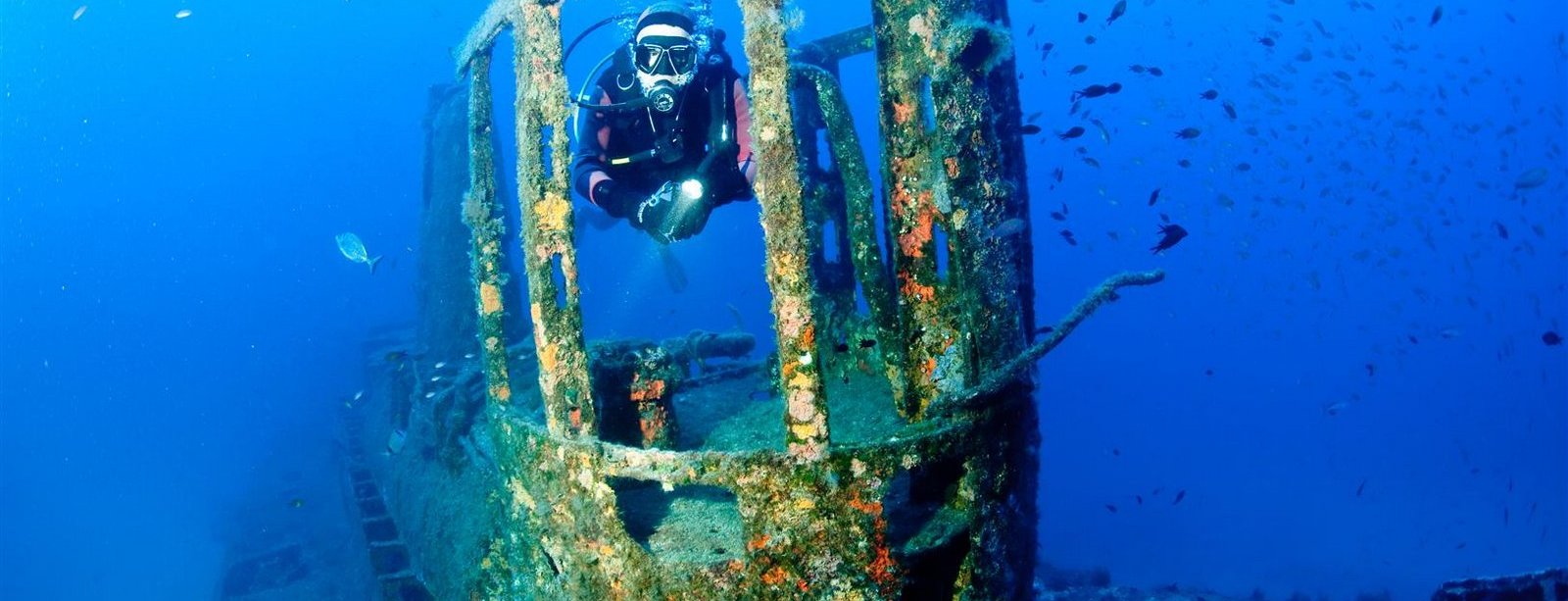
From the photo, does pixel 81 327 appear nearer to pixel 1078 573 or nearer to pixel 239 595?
pixel 239 595

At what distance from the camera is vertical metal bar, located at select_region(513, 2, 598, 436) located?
2938 mm

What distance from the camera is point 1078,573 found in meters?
13.5

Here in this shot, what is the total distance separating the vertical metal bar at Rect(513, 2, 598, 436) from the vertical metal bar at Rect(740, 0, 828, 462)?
0.85 metres

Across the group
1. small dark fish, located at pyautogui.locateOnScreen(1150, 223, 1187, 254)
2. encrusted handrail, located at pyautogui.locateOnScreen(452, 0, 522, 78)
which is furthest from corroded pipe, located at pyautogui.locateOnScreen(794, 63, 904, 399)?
small dark fish, located at pyautogui.locateOnScreen(1150, 223, 1187, 254)

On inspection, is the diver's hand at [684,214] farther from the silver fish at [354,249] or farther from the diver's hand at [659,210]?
the silver fish at [354,249]

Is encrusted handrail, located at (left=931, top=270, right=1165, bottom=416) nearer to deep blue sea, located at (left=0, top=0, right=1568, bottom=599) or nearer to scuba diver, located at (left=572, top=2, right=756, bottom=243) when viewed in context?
scuba diver, located at (left=572, top=2, right=756, bottom=243)

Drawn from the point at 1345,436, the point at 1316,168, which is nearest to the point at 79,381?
the point at 1345,436

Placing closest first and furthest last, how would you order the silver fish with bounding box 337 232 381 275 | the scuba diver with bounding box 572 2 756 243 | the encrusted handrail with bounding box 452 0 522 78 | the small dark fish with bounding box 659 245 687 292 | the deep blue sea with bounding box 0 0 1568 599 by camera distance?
1. the encrusted handrail with bounding box 452 0 522 78
2. the scuba diver with bounding box 572 2 756 243
3. the silver fish with bounding box 337 232 381 275
4. the small dark fish with bounding box 659 245 687 292
5. the deep blue sea with bounding box 0 0 1568 599

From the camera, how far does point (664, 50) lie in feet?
14.6

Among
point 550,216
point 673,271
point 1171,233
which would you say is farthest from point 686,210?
point 673,271

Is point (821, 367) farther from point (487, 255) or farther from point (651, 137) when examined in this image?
point (651, 137)

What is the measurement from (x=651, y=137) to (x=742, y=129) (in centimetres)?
68

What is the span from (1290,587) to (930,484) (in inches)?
921

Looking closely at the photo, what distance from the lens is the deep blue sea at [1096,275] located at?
91.9 feet
